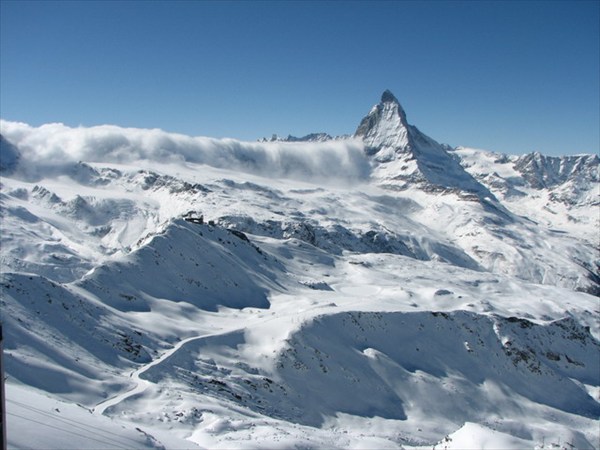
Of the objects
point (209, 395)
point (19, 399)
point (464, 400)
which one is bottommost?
point (464, 400)

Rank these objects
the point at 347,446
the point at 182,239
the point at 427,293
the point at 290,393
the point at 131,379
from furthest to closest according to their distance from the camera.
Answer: the point at 427,293
the point at 182,239
the point at 290,393
the point at 131,379
the point at 347,446

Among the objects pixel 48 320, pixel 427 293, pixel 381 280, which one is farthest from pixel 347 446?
pixel 381 280

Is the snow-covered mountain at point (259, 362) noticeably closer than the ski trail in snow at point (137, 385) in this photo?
Yes

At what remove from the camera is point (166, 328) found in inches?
2525

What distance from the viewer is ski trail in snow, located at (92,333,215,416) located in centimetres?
3959

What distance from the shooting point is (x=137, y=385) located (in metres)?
45.3

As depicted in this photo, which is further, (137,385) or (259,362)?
(259,362)

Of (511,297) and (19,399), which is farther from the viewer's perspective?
(511,297)

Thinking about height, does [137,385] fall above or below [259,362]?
above

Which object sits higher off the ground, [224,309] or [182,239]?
[182,239]

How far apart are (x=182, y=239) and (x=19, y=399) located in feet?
204

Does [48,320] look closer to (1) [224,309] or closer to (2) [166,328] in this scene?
(2) [166,328]

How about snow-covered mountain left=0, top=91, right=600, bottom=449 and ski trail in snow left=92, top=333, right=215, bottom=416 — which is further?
ski trail in snow left=92, top=333, right=215, bottom=416

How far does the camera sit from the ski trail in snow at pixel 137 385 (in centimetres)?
3959
